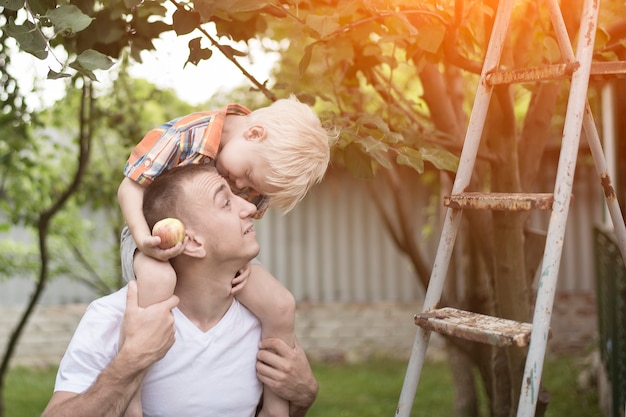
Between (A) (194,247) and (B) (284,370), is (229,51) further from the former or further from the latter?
(B) (284,370)

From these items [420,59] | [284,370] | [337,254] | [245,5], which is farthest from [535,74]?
[337,254]

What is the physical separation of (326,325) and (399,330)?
0.80 meters

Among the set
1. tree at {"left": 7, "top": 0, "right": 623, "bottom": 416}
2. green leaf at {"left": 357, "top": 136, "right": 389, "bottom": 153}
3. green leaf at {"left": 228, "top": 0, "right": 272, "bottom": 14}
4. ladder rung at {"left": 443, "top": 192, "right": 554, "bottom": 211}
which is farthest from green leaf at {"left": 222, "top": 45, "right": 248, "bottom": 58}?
ladder rung at {"left": 443, "top": 192, "right": 554, "bottom": 211}

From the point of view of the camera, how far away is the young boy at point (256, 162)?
2375 mm

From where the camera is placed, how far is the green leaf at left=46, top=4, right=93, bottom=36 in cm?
214

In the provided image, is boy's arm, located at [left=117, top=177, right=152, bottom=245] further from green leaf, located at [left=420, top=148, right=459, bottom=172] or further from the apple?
green leaf, located at [left=420, top=148, right=459, bottom=172]

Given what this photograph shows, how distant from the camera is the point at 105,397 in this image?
208 cm

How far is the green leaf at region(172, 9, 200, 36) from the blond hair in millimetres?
469

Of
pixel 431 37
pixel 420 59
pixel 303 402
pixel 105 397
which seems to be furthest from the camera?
pixel 420 59

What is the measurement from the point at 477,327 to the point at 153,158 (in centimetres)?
106

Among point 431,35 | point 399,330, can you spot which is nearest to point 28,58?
point 431,35

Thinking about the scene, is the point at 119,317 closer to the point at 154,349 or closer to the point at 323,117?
the point at 154,349

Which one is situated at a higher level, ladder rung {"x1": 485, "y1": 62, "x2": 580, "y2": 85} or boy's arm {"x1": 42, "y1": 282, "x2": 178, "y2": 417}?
ladder rung {"x1": 485, "y1": 62, "x2": 580, "y2": 85}

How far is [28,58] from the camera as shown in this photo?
493 centimetres
